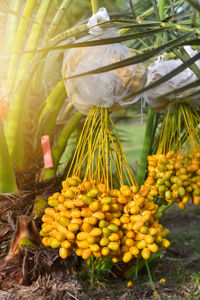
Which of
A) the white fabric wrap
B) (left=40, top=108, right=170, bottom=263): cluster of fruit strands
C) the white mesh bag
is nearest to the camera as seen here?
(left=40, top=108, right=170, bottom=263): cluster of fruit strands

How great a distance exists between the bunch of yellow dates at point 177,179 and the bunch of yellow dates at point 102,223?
20cm

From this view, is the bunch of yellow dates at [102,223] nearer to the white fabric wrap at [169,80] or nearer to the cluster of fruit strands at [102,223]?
the cluster of fruit strands at [102,223]

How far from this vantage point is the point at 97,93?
108 centimetres

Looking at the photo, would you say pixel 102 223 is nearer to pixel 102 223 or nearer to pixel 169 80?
pixel 102 223

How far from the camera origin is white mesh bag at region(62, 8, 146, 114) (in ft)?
3.47

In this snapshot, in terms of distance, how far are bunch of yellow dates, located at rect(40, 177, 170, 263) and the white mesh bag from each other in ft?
1.03

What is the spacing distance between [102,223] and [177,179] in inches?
15.8

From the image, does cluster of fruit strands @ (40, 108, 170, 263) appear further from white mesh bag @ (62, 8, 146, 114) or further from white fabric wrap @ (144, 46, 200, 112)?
white fabric wrap @ (144, 46, 200, 112)

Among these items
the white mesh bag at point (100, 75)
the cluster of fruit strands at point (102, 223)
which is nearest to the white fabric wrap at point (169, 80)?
the white mesh bag at point (100, 75)

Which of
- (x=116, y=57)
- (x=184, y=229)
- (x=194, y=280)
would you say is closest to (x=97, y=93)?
(x=116, y=57)

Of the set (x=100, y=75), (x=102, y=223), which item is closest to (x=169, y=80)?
(x=100, y=75)

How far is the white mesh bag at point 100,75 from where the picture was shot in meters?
1.06

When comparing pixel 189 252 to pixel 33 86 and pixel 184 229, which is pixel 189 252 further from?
pixel 33 86

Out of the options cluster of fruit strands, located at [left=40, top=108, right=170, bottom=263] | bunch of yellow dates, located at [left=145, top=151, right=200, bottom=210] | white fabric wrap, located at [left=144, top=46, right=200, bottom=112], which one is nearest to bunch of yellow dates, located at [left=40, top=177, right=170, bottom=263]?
cluster of fruit strands, located at [left=40, top=108, right=170, bottom=263]
